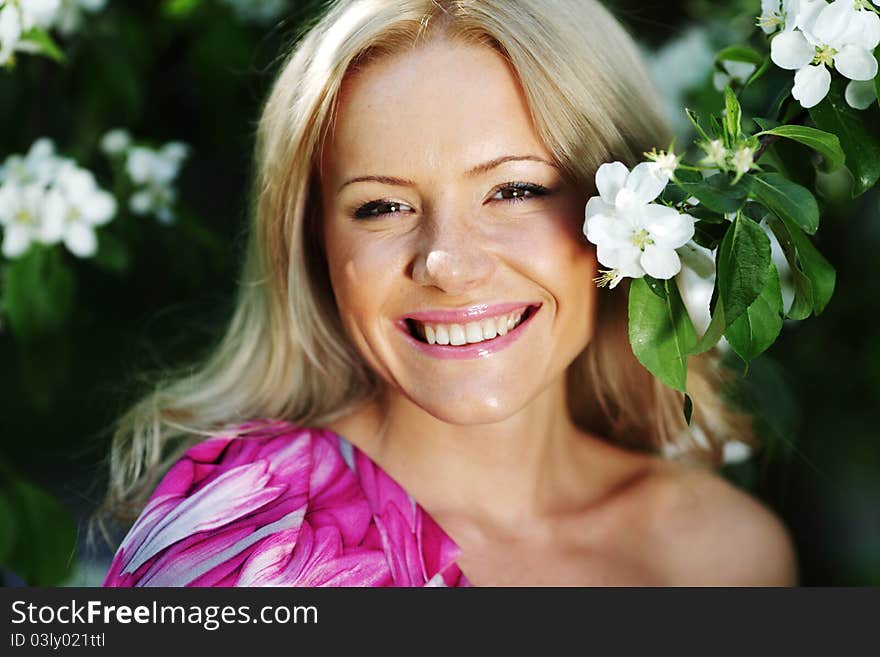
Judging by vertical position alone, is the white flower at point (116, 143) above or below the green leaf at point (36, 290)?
above

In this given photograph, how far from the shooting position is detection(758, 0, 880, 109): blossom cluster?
1.36 metres

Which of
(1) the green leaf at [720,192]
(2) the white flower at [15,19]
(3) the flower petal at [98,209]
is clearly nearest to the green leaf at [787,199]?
(1) the green leaf at [720,192]

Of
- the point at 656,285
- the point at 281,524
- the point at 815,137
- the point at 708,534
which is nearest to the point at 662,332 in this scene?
the point at 656,285

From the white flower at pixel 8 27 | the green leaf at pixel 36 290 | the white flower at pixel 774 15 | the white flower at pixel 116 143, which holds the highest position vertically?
the white flower at pixel 116 143

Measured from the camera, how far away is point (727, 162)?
1.29m

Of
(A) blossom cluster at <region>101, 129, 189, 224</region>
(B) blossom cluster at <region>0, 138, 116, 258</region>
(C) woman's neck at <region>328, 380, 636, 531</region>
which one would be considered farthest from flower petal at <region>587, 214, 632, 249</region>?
(A) blossom cluster at <region>101, 129, 189, 224</region>

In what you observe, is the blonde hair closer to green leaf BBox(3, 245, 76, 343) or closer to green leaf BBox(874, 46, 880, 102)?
green leaf BBox(3, 245, 76, 343)

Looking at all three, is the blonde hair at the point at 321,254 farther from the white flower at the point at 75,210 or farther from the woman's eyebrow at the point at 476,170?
the white flower at the point at 75,210

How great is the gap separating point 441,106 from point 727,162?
44 centimetres

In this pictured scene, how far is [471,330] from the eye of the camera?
5.36 ft

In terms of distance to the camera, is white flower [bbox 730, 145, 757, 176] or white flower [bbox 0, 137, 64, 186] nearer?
white flower [bbox 730, 145, 757, 176]

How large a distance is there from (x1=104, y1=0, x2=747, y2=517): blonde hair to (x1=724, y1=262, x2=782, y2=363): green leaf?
1.25 feet

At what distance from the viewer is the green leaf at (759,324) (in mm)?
1353
